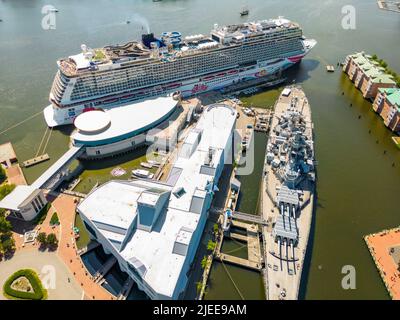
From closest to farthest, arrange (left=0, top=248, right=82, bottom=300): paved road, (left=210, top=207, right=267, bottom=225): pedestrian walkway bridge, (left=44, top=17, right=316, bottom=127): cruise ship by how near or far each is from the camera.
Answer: (left=0, top=248, right=82, bottom=300): paved road < (left=210, top=207, right=267, bottom=225): pedestrian walkway bridge < (left=44, top=17, right=316, bottom=127): cruise ship

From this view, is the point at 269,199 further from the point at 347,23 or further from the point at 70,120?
the point at 347,23

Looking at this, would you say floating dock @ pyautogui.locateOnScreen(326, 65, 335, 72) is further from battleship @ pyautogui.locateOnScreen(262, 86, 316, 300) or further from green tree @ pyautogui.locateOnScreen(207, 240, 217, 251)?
green tree @ pyautogui.locateOnScreen(207, 240, 217, 251)

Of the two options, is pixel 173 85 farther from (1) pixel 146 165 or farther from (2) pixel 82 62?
(1) pixel 146 165

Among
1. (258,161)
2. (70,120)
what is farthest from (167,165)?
(70,120)

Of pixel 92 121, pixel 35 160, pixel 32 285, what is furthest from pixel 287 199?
pixel 35 160

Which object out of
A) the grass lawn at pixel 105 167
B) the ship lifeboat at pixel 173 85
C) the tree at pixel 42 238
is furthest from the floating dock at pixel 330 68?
the tree at pixel 42 238

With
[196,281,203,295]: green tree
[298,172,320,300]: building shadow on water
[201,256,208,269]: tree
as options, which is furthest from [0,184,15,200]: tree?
[298,172,320,300]: building shadow on water
